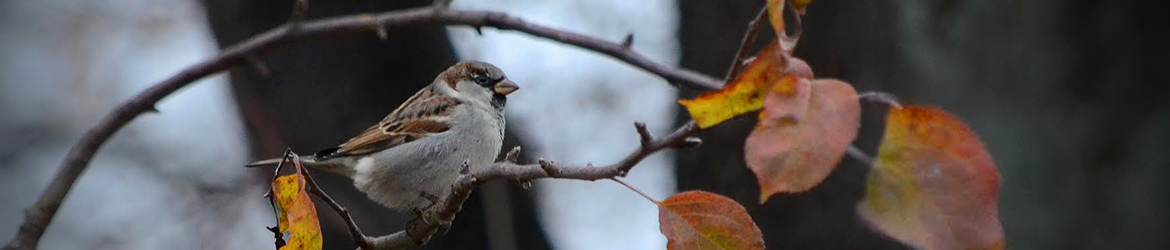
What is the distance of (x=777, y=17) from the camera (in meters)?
1.55

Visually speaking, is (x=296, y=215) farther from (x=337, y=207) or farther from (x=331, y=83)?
(x=331, y=83)

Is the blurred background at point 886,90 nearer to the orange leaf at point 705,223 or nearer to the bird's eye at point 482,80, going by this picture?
the bird's eye at point 482,80

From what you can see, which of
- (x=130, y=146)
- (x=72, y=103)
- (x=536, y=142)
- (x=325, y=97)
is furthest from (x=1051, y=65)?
(x=72, y=103)

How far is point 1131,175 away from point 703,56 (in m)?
1.39

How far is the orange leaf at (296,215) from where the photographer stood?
5.67 ft

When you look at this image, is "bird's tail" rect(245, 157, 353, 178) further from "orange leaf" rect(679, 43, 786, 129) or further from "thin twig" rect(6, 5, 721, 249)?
"orange leaf" rect(679, 43, 786, 129)

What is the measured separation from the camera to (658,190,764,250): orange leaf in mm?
1636

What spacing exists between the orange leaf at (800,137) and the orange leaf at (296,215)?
60cm

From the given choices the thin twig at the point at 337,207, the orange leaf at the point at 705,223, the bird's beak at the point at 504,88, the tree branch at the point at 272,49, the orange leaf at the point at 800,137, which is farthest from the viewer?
the bird's beak at the point at 504,88

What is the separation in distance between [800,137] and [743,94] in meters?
0.11

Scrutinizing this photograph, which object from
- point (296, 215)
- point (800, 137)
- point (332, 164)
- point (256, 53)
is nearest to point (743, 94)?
point (800, 137)

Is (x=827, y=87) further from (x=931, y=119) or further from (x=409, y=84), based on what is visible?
(x=409, y=84)

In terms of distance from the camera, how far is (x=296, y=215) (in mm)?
1745

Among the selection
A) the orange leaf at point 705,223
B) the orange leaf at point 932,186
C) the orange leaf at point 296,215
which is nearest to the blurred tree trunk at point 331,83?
the orange leaf at point 296,215
